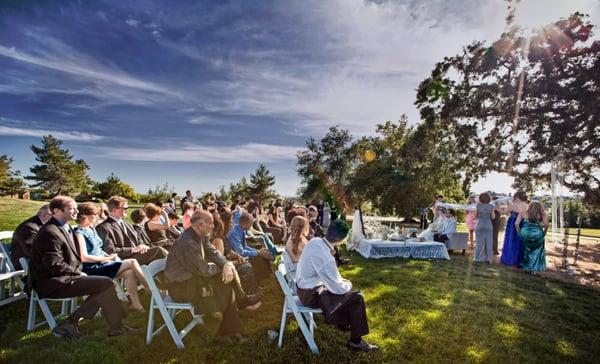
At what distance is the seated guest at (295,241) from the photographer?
4.55 m

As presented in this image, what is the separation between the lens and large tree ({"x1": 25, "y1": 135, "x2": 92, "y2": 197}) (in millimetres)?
58250

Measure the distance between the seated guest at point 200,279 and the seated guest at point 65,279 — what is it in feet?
2.76

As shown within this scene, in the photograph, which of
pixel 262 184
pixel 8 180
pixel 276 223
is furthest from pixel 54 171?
pixel 276 223

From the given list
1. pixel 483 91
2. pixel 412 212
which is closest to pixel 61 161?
pixel 412 212

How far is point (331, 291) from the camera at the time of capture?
3.56m

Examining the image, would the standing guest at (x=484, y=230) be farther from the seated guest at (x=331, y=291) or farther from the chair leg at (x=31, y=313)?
the chair leg at (x=31, y=313)

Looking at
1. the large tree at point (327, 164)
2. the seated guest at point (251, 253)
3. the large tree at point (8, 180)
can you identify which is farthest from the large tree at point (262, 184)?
the seated guest at point (251, 253)

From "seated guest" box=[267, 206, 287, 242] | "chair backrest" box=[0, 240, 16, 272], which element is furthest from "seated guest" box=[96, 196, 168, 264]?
"seated guest" box=[267, 206, 287, 242]

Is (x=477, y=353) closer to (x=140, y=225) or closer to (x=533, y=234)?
(x=533, y=234)

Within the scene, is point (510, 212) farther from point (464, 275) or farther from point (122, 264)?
point (122, 264)

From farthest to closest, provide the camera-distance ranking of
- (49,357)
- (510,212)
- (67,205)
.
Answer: (510,212) < (67,205) < (49,357)

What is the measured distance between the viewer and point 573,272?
8375mm

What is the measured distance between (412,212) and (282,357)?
950 inches

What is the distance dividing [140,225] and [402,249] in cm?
664
